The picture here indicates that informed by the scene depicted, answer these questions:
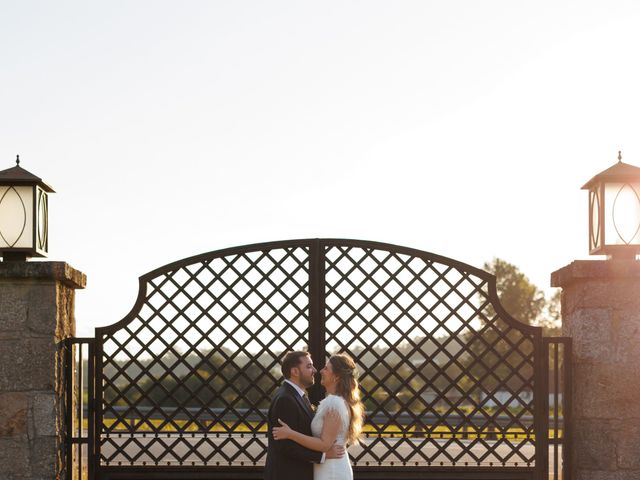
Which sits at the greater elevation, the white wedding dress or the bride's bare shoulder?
the bride's bare shoulder

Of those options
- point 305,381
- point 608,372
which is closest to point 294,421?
point 305,381

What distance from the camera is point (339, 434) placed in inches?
228

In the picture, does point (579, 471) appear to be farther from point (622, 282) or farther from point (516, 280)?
point (516, 280)

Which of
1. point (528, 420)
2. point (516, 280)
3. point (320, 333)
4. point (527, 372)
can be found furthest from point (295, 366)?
point (516, 280)

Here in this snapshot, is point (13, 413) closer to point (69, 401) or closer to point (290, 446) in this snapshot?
point (69, 401)

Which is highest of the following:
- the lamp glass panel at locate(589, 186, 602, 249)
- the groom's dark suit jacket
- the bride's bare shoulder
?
the lamp glass panel at locate(589, 186, 602, 249)

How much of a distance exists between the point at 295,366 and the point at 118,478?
2.13 m

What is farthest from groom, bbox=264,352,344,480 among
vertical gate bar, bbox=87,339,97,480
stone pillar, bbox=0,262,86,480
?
stone pillar, bbox=0,262,86,480

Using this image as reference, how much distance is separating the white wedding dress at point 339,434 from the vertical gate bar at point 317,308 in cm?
105

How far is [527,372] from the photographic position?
30.0 m

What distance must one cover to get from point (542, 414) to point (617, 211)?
62.8 inches

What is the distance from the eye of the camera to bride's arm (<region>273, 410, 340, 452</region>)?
5.69 meters

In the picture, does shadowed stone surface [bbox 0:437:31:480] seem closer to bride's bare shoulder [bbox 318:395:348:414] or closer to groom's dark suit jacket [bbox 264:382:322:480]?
groom's dark suit jacket [bbox 264:382:322:480]

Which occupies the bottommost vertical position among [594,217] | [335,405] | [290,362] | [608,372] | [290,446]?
[290,446]
